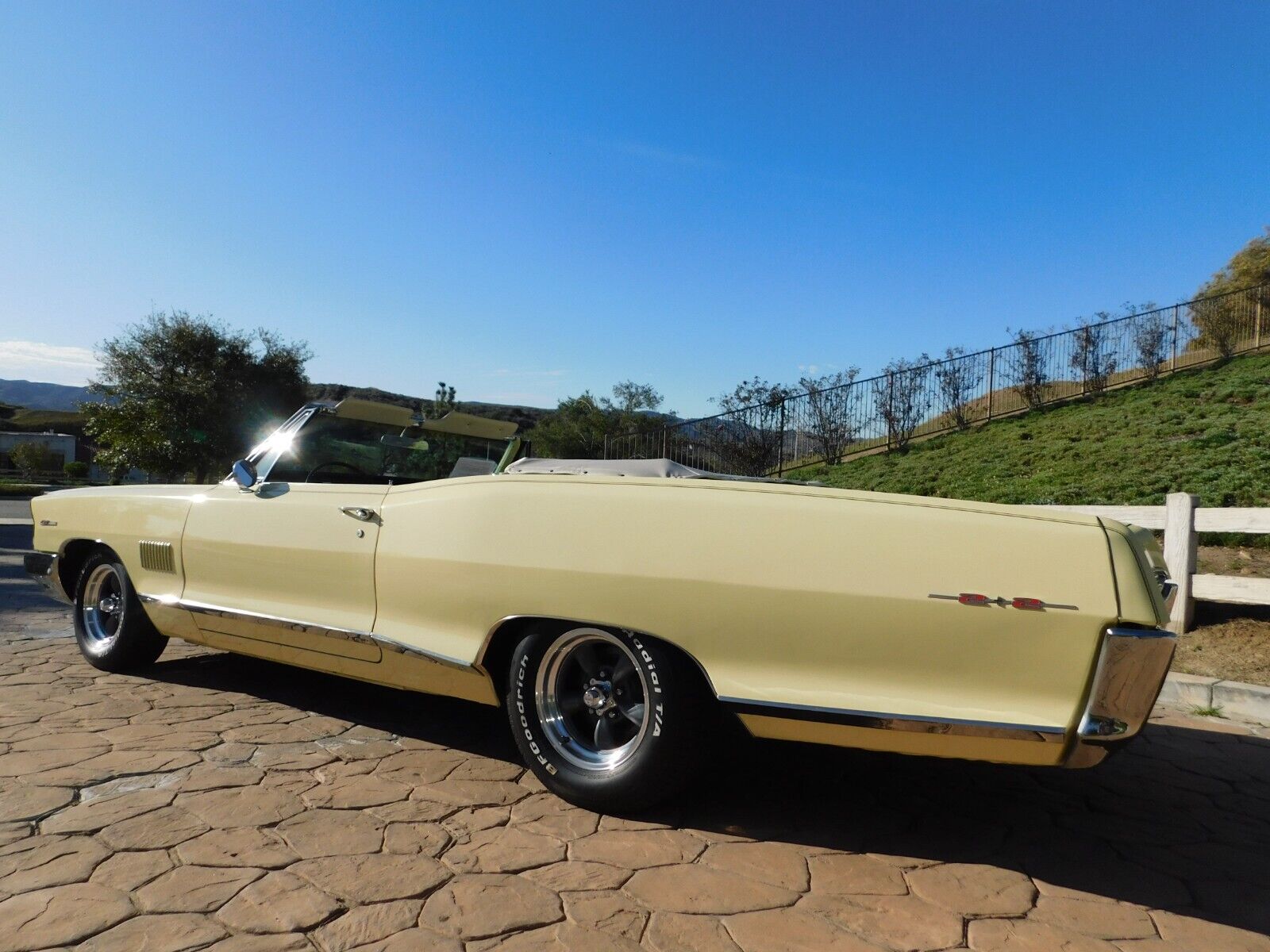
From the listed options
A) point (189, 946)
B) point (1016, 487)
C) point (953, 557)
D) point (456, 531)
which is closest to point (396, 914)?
point (189, 946)

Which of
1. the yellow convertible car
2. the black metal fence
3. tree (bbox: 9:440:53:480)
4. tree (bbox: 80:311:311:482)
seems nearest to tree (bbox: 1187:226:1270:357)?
the black metal fence

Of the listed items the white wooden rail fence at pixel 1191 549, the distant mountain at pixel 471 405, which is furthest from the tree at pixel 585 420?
the white wooden rail fence at pixel 1191 549

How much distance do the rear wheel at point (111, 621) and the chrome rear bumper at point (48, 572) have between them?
122 mm

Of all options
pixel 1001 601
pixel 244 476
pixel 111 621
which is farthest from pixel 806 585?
pixel 111 621

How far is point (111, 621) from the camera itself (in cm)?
460

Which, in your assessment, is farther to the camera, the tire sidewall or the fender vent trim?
the tire sidewall

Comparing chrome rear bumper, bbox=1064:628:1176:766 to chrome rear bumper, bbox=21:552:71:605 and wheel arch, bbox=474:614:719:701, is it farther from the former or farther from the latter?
chrome rear bumper, bbox=21:552:71:605

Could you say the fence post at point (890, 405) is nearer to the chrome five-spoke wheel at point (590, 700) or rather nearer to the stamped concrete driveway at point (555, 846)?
the stamped concrete driveway at point (555, 846)

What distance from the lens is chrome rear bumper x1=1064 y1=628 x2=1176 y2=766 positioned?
83.1 inches

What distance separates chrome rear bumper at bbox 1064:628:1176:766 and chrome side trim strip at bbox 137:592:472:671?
1806 mm

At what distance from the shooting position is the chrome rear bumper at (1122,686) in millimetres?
2111

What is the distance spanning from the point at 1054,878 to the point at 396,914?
5.74 ft

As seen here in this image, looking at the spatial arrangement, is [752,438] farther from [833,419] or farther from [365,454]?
[365,454]

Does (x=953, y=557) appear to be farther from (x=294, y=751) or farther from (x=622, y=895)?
(x=294, y=751)
